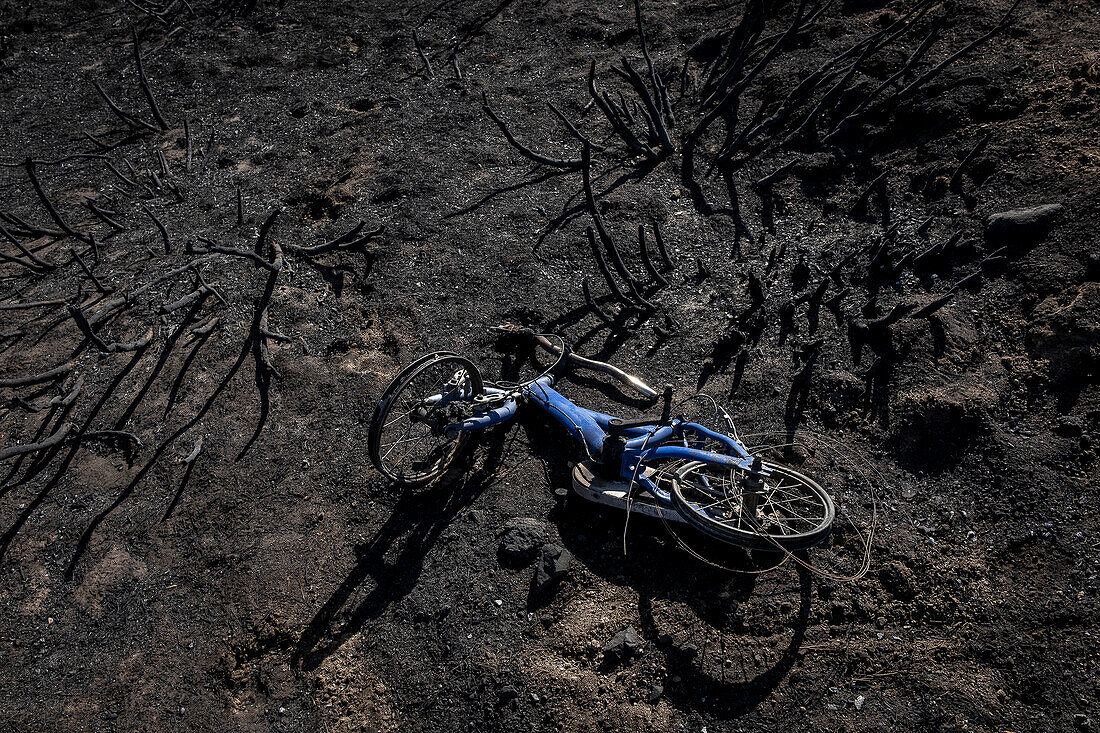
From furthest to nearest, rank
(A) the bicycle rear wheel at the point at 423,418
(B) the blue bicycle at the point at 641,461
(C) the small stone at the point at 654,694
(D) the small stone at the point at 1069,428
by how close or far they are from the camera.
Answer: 1. (D) the small stone at the point at 1069,428
2. (A) the bicycle rear wheel at the point at 423,418
3. (B) the blue bicycle at the point at 641,461
4. (C) the small stone at the point at 654,694

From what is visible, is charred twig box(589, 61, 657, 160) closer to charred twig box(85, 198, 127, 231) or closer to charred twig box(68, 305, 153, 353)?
charred twig box(68, 305, 153, 353)

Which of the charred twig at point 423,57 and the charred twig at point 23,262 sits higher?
the charred twig at point 423,57

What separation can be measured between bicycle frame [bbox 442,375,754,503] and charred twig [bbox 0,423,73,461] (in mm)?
2866

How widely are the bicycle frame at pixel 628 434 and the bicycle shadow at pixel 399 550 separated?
376 millimetres

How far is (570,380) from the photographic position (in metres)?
4.92

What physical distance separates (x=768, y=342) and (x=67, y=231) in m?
6.40

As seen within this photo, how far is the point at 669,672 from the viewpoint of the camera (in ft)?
11.1

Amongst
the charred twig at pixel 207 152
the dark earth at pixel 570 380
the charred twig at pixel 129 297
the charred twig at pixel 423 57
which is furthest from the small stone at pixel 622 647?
the charred twig at pixel 423 57

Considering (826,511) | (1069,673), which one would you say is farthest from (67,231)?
(1069,673)

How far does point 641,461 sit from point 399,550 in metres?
1.59

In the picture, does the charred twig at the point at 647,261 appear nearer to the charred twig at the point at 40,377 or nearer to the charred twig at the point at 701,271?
the charred twig at the point at 701,271

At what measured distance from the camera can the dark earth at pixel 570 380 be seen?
3469 millimetres

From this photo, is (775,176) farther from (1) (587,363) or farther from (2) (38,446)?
(2) (38,446)

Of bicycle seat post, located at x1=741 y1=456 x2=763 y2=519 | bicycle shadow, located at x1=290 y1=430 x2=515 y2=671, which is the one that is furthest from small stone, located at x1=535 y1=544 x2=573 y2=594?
bicycle seat post, located at x1=741 y1=456 x2=763 y2=519
